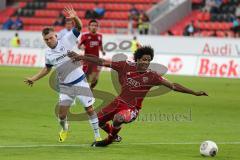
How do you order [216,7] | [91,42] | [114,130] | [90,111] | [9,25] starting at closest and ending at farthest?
[114,130]
[90,111]
[91,42]
[216,7]
[9,25]

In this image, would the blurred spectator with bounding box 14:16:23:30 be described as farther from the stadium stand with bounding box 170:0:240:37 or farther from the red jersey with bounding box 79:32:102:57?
the red jersey with bounding box 79:32:102:57

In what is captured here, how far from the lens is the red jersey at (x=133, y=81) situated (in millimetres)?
13656

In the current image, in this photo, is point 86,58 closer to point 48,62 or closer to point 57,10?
point 48,62

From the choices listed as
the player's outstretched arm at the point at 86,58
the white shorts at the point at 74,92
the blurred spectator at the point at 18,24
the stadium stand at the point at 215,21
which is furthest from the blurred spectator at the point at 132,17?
the player's outstretched arm at the point at 86,58

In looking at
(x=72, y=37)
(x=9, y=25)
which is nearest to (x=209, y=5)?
(x=9, y=25)

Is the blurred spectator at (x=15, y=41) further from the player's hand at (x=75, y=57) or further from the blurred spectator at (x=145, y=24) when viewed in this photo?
the player's hand at (x=75, y=57)

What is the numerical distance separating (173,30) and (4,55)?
41.0 ft

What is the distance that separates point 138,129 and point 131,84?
354 cm

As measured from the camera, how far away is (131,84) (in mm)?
13797

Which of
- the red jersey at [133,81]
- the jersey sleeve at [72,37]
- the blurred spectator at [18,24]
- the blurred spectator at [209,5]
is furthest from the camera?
the blurred spectator at [18,24]

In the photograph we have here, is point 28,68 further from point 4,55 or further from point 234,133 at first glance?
point 234,133

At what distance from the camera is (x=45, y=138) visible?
49.2 feet

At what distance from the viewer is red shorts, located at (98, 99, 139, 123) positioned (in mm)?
13461

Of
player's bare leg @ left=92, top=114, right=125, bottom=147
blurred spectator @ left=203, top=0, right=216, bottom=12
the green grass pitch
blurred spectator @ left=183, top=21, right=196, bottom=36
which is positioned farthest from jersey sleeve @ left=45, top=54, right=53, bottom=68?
blurred spectator @ left=203, top=0, right=216, bottom=12
